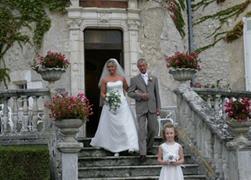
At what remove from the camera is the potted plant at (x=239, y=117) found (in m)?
7.78

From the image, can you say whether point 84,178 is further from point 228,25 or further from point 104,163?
point 228,25

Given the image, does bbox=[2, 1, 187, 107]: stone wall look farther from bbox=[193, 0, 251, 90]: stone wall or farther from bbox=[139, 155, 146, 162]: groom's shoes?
bbox=[139, 155, 146, 162]: groom's shoes

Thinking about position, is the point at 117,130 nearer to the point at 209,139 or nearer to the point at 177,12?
the point at 209,139

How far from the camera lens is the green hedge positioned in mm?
7625

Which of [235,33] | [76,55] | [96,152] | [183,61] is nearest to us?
[96,152]

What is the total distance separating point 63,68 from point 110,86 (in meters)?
0.91

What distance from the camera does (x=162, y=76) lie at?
1287 centimetres

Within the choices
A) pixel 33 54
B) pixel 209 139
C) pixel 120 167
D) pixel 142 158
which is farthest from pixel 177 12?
pixel 120 167

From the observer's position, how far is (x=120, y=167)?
343 inches

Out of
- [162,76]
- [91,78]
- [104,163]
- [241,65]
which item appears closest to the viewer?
[104,163]

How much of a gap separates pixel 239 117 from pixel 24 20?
6.32 metres

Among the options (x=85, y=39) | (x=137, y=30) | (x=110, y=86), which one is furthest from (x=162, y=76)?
(x=110, y=86)

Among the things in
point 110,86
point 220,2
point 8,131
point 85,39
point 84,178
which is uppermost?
point 220,2

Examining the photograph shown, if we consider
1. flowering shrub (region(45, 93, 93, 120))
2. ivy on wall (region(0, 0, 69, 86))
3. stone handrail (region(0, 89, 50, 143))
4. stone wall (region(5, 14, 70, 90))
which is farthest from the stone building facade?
flowering shrub (region(45, 93, 93, 120))
